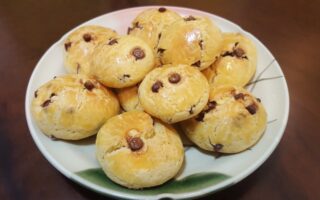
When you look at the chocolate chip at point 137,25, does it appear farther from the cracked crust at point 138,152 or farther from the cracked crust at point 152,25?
the cracked crust at point 138,152

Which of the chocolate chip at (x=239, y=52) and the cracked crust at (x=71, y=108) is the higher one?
the chocolate chip at (x=239, y=52)

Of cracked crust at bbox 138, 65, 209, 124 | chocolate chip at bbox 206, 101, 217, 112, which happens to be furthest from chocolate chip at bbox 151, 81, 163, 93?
chocolate chip at bbox 206, 101, 217, 112

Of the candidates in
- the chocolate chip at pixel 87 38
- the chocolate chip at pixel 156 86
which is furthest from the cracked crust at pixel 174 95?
the chocolate chip at pixel 87 38

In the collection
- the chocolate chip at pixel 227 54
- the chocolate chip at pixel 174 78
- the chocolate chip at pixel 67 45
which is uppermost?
the chocolate chip at pixel 174 78

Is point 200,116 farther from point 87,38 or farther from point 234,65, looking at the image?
point 87,38
